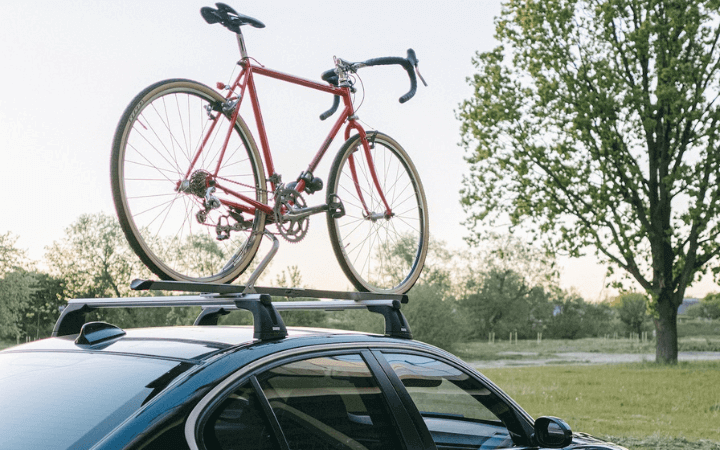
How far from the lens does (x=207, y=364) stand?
2822 millimetres

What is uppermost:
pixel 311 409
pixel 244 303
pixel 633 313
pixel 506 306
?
pixel 506 306

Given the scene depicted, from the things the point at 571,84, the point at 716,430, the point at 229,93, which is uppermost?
the point at 571,84

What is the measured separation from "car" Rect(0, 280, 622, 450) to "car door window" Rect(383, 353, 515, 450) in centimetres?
1

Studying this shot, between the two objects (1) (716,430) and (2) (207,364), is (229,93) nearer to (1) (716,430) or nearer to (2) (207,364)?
(2) (207,364)

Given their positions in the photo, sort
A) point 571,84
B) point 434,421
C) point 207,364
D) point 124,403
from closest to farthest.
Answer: point 124,403
point 207,364
point 434,421
point 571,84

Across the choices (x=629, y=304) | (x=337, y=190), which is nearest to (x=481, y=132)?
(x=337, y=190)

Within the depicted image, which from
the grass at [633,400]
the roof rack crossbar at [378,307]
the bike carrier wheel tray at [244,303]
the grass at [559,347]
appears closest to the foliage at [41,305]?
the grass at [559,347]

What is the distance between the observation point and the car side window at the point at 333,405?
10.2 feet

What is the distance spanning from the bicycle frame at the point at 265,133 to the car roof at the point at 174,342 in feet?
3.80

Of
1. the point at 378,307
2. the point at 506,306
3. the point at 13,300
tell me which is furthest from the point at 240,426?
the point at 506,306

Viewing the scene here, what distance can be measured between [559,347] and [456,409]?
159 feet

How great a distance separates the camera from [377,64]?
593 cm

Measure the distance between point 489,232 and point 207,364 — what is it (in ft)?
81.4

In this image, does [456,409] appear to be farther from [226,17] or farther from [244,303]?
[226,17]
